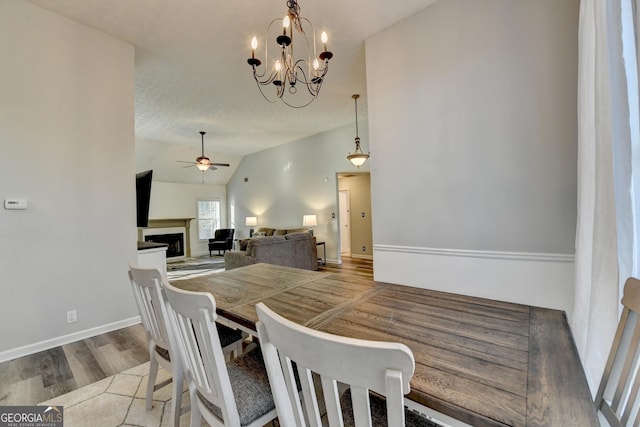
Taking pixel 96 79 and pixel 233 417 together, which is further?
pixel 96 79

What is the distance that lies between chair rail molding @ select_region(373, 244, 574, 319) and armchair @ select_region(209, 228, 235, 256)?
720cm

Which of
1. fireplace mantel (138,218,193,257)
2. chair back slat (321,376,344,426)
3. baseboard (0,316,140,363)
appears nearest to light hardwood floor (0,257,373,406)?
baseboard (0,316,140,363)

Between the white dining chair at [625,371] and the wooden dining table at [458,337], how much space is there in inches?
5.0

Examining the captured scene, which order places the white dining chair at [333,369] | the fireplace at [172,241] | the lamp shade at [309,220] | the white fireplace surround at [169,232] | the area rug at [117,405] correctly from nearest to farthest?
the white dining chair at [333,369] < the area rug at [117,405] < the lamp shade at [309,220] < the white fireplace surround at [169,232] < the fireplace at [172,241]

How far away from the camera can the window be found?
9055mm

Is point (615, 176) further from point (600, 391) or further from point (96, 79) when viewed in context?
point (96, 79)

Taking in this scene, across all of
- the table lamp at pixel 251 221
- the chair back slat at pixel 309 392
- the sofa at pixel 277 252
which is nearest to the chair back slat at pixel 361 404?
the chair back slat at pixel 309 392

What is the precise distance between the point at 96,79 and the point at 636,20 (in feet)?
13.1

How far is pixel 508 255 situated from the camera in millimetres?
1946

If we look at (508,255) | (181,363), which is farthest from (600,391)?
(181,363)

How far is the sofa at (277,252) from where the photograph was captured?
4789mm

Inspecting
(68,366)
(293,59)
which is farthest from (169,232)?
(293,59)

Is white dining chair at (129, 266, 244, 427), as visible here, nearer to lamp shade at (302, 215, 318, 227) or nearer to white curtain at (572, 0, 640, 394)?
white curtain at (572, 0, 640, 394)

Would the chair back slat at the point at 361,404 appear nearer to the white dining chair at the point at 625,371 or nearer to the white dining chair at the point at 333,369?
the white dining chair at the point at 333,369
